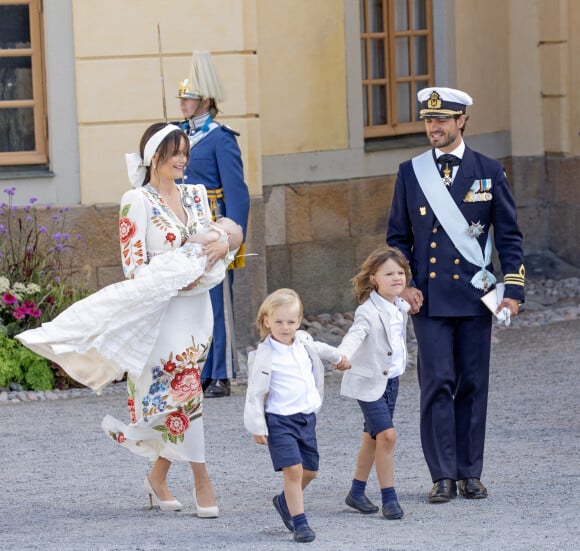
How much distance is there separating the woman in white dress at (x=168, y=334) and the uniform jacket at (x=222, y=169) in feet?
7.58

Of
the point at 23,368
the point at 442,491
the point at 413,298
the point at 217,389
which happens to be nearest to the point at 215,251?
the point at 413,298

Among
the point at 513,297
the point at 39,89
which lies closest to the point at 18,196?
the point at 39,89

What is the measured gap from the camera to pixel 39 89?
11.0 m

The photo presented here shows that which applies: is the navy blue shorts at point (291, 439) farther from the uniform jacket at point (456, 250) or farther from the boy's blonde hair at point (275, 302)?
the uniform jacket at point (456, 250)

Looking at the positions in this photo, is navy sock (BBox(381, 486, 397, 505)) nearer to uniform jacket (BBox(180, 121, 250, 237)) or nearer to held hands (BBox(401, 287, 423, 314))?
held hands (BBox(401, 287, 423, 314))

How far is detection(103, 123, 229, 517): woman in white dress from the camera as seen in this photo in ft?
21.2

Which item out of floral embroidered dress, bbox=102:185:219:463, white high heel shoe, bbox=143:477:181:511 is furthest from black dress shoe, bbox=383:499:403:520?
white high heel shoe, bbox=143:477:181:511

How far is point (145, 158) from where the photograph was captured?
21.7 ft

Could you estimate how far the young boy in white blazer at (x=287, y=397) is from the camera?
19.8 ft

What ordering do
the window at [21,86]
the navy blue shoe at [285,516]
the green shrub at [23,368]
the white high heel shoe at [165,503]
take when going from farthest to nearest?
the window at [21,86] < the green shrub at [23,368] < the white high heel shoe at [165,503] < the navy blue shoe at [285,516]

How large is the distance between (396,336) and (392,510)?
0.71 metres

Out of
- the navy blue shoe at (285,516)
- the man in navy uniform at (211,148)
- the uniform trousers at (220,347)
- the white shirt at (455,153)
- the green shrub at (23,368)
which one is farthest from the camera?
the green shrub at (23,368)

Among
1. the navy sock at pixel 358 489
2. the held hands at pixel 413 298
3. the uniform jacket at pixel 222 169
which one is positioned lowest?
the navy sock at pixel 358 489

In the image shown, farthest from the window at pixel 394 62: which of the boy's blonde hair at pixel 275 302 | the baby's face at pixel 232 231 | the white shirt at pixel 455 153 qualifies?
the boy's blonde hair at pixel 275 302
